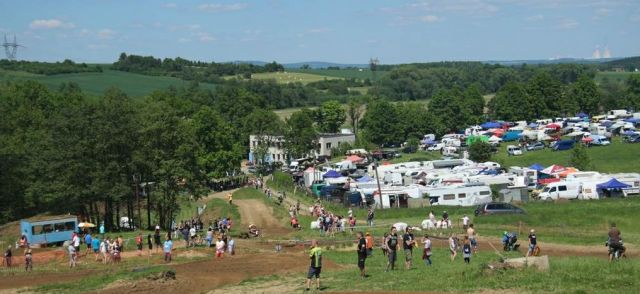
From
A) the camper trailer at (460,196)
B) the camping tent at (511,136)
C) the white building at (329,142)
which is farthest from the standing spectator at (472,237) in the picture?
the camping tent at (511,136)

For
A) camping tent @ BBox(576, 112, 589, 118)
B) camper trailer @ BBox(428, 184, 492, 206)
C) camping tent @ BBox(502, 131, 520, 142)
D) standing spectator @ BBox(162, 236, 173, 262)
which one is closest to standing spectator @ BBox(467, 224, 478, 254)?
standing spectator @ BBox(162, 236, 173, 262)

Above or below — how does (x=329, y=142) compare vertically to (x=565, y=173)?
below

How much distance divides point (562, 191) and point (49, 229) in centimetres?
4049

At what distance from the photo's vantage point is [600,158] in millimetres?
94438

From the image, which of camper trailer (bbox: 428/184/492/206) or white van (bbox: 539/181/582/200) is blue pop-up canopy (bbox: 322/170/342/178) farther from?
white van (bbox: 539/181/582/200)

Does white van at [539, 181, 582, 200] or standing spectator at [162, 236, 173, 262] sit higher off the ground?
standing spectator at [162, 236, 173, 262]

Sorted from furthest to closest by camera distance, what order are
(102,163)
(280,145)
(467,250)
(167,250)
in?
(280,145) < (102,163) < (167,250) < (467,250)

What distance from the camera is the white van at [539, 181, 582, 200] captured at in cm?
6138

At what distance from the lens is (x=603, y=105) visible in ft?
516

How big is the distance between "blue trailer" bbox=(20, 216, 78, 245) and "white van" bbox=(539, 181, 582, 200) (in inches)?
1490

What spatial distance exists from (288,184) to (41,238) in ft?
146

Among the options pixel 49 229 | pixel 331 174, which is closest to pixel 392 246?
pixel 49 229

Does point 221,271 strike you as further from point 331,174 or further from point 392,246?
point 331,174

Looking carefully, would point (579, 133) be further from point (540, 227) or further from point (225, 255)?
point (225, 255)
